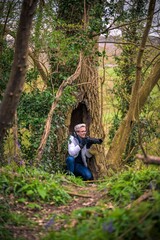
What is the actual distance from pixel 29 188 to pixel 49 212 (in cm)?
57

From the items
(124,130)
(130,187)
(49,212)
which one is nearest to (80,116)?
(124,130)

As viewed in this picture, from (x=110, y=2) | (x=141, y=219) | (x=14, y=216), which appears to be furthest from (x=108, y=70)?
(x=141, y=219)

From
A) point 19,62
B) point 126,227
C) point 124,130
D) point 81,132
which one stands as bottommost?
point 126,227

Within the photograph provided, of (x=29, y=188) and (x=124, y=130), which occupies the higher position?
(x=124, y=130)

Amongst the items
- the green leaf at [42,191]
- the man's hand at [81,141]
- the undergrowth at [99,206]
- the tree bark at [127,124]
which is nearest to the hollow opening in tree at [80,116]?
the tree bark at [127,124]

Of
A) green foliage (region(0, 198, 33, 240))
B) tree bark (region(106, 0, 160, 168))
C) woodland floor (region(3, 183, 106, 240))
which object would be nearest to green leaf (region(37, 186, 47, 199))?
woodland floor (region(3, 183, 106, 240))

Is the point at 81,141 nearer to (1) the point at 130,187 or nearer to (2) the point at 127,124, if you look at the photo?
(2) the point at 127,124

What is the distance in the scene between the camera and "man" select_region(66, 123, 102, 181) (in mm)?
9344

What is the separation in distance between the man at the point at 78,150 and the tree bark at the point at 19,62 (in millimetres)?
5638

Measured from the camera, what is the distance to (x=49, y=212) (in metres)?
4.87

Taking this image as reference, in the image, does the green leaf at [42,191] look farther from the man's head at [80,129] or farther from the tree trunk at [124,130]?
the tree trunk at [124,130]

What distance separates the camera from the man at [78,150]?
9344mm

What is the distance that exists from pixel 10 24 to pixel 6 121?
6728mm

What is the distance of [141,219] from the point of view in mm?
3012
